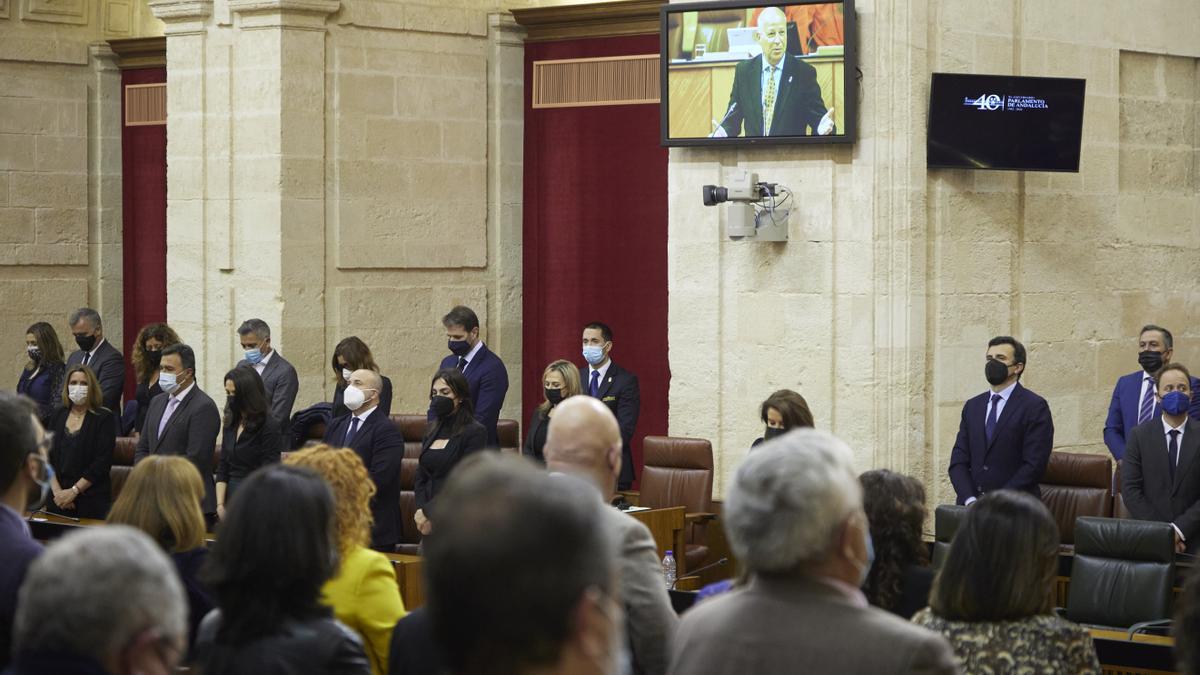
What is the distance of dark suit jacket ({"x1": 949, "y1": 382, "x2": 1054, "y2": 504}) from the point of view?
8.15m

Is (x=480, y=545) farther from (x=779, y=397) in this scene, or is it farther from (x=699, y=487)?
(x=699, y=487)

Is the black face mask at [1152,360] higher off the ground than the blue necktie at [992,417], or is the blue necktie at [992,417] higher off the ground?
the black face mask at [1152,360]

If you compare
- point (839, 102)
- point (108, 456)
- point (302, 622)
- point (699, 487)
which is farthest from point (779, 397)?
point (302, 622)

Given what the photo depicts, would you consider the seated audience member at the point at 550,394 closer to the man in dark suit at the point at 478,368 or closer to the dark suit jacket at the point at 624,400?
the dark suit jacket at the point at 624,400

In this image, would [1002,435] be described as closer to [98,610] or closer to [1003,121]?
[1003,121]

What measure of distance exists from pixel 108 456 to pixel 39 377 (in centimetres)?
237

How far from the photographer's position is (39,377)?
441 inches

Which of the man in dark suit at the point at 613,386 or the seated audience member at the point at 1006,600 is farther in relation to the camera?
the man in dark suit at the point at 613,386

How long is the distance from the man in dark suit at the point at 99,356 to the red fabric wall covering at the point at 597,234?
2.89 metres

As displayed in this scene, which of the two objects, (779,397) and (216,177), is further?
(216,177)

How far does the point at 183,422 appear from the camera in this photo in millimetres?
8844

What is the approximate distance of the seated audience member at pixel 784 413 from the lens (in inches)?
316

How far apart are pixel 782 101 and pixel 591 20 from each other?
2806mm

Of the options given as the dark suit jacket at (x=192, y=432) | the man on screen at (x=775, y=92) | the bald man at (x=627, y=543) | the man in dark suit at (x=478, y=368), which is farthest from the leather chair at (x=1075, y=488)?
the bald man at (x=627, y=543)
